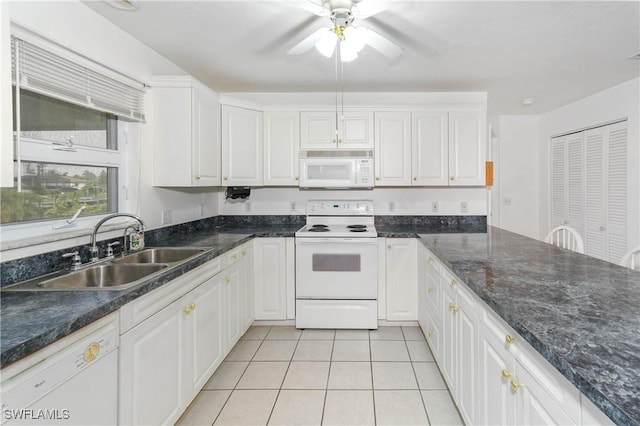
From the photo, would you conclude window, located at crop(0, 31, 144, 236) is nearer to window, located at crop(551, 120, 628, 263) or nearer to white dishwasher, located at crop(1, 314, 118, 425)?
white dishwasher, located at crop(1, 314, 118, 425)

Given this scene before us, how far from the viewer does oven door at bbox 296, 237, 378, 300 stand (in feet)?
9.65

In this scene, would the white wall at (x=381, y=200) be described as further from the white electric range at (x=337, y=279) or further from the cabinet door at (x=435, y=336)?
the cabinet door at (x=435, y=336)

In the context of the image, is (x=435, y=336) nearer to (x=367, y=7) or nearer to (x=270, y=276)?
(x=270, y=276)

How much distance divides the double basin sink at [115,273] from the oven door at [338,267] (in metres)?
1.07

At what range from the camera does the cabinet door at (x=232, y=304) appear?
236cm

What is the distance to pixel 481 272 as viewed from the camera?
60.9 inches

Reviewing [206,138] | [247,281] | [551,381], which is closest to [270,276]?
[247,281]

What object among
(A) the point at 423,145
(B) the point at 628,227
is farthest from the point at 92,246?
(B) the point at 628,227

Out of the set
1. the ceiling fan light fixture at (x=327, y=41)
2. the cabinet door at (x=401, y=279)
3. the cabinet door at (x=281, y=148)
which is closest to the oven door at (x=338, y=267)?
the cabinet door at (x=401, y=279)

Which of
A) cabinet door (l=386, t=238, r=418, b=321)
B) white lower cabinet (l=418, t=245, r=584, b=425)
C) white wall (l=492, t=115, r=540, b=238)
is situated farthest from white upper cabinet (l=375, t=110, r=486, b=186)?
white wall (l=492, t=115, r=540, b=238)

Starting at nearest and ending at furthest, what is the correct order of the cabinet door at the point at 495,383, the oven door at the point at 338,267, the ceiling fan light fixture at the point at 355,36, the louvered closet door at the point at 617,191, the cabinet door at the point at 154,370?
the cabinet door at the point at 495,383 < the cabinet door at the point at 154,370 < the ceiling fan light fixture at the point at 355,36 < the oven door at the point at 338,267 < the louvered closet door at the point at 617,191

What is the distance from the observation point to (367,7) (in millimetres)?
1523

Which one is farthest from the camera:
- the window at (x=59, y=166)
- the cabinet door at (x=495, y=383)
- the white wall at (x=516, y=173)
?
the white wall at (x=516, y=173)

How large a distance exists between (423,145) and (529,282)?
207 centimetres
